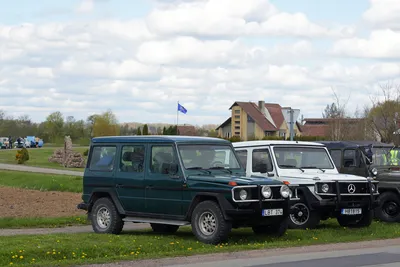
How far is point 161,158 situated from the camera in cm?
1484

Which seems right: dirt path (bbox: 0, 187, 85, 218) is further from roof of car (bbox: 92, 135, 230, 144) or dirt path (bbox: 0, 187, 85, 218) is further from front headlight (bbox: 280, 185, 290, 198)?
front headlight (bbox: 280, 185, 290, 198)

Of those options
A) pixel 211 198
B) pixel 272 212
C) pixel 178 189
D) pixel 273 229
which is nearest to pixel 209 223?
pixel 211 198

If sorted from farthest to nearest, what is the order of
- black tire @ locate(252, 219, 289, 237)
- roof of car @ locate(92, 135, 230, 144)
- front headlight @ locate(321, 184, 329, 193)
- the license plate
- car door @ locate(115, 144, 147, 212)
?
front headlight @ locate(321, 184, 329, 193)
car door @ locate(115, 144, 147, 212)
roof of car @ locate(92, 135, 230, 144)
black tire @ locate(252, 219, 289, 237)
the license plate

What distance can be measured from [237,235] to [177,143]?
244 centimetres

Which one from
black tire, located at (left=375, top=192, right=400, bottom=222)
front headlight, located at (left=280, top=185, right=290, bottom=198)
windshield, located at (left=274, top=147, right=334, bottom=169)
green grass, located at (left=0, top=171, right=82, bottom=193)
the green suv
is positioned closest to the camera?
the green suv

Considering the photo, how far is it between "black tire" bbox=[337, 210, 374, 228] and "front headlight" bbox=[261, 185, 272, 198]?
3.56m

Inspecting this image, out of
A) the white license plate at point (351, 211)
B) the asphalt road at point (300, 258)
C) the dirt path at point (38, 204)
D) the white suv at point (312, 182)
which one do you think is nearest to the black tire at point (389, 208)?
the white suv at point (312, 182)

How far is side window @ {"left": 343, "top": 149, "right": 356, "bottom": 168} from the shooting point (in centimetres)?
1970

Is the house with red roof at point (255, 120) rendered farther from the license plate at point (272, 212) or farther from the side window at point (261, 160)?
the license plate at point (272, 212)

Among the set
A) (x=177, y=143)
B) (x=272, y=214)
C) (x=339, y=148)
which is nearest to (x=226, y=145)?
(x=177, y=143)

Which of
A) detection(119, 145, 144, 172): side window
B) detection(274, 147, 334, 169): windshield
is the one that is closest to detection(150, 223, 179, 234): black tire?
detection(119, 145, 144, 172): side window

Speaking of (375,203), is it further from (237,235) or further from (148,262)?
(148,262)

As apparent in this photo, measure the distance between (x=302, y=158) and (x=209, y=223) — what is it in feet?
14.9

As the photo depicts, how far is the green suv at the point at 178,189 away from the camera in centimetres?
1355
